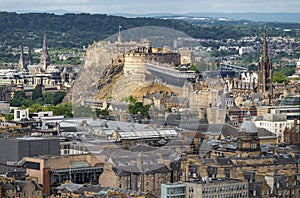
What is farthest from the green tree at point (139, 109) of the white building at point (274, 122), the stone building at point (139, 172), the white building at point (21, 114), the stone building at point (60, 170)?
the stone building at point (139, 172)

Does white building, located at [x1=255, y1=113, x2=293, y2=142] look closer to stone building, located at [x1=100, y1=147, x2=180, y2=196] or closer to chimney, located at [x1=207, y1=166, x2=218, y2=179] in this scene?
stone building, located at [x1=100, y1=147, x2=180, y2=196]

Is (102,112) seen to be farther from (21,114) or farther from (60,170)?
(21,114)

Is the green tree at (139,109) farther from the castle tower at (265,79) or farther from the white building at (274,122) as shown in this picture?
the castle tower at (265,79)

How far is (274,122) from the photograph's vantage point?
90.1 meters

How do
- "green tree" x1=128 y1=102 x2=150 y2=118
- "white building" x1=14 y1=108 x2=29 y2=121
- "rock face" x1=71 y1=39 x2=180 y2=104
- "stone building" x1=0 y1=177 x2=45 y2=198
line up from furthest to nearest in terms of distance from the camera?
"white building" x1=14 y1=108 x2=29 y2=121 → "green tree" x1=128 y1=102 x2=150 y2=118 → "rock face" x1=71 y1=39 x2=180 y2=104 → "stone building" x1=0 y1=177 x2=45 y2=198

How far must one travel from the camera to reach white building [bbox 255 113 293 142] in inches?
3503

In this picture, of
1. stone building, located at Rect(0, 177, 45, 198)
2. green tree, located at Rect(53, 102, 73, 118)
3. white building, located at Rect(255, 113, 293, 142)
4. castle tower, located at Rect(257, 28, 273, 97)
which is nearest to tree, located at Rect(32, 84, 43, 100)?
green tree, located at Rect(53, 102, 73, 118)

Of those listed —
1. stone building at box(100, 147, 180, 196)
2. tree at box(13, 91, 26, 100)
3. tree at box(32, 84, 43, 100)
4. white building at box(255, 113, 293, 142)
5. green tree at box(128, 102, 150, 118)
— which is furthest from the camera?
tree at box(32, 84, 43, 100)

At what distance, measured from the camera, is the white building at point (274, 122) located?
292 feet

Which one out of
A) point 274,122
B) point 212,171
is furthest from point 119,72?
point 212,171

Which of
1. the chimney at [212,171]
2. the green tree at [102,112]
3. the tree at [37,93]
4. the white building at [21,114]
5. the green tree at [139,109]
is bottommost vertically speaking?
the tree at [37,93]

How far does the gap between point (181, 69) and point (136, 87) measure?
4488 mm

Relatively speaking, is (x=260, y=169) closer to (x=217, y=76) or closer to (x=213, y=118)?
(x=213, y=118)

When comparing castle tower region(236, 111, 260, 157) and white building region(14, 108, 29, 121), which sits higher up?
castle tower region(236, 111, 260, 157)
